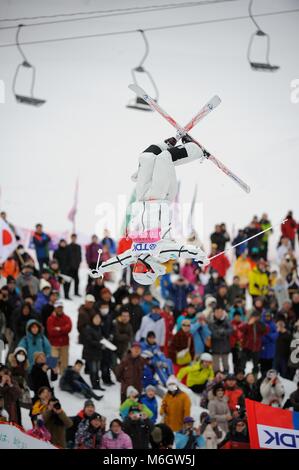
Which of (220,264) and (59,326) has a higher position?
(220,264)

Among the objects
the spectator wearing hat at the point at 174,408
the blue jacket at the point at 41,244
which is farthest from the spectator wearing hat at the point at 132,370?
the blue jacket at the point at 41,244

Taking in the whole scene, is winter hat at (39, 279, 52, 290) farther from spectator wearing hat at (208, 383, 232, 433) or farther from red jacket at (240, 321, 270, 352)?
spectator wearing hat at (208, 383, 232, 433)

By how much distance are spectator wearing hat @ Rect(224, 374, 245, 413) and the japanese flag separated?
14.1 ft

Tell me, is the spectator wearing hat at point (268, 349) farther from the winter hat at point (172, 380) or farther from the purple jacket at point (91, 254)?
the purple jacket at point (91, 254)

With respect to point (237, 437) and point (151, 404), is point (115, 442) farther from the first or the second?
point (237, 437)

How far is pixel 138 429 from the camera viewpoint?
55.5 feet

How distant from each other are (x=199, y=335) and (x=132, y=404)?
1.71m

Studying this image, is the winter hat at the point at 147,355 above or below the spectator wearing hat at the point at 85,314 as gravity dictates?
below

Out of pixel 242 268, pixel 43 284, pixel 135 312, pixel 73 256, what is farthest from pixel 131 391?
pixel 242 268

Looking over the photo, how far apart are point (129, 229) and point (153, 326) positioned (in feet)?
16.1

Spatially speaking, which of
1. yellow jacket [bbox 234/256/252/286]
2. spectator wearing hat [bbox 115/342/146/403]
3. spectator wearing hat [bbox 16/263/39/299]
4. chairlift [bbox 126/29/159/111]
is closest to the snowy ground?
spectator wearing hat [bbox 115/342/146/403]

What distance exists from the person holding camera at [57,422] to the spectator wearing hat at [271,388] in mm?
2532

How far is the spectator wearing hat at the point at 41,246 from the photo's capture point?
2036 cm

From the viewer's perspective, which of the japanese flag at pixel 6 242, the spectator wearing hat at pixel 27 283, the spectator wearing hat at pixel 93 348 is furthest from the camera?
the japanese flag at pixel 6 242
